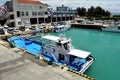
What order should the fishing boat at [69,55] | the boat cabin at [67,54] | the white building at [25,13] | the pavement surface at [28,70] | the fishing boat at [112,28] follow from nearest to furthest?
1. the pavement surface at [28,70]
2. the fishing boat at [69,55]
3. the boat cabin at [67,54]
4. the white building at [25,13]
5. the fishing boat at [112,28]

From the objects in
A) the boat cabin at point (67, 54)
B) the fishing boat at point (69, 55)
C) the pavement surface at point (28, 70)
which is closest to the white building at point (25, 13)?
the pavement surface at point (28, 70)

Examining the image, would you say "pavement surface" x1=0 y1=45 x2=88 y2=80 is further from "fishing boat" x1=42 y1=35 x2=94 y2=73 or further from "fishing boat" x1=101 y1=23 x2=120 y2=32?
"fishing boat" x1=101 y1=23 x2=120 y2=32

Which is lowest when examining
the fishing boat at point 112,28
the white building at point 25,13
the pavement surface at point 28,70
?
the pavement surface at point 28,70

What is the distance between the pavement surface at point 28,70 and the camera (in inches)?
480

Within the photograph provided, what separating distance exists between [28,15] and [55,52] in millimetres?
34850

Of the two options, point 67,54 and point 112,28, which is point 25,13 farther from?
point 67,54

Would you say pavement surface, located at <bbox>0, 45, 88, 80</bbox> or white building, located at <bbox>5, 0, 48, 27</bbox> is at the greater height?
white building, located at <bbox>5, 0, 48, 27</bbox>

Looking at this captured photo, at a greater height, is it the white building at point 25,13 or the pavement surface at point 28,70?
the white building at point 25,13

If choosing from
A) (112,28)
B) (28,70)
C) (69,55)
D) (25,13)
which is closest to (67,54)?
(69,55)

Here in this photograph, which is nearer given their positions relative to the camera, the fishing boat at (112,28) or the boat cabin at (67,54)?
the boat cabin at (67,54)

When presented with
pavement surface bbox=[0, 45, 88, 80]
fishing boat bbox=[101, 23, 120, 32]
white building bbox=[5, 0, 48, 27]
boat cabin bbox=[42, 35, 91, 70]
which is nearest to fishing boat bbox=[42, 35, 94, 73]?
boat cabin bbox=[42, 35, 91, 70]

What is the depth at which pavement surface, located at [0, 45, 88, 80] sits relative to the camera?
12.2 metres

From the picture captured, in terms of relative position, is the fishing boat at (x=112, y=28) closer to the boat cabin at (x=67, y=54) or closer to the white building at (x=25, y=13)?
the white building at (x=25, y=13)

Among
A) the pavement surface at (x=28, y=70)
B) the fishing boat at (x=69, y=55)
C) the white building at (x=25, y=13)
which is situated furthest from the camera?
the white building at (x=25, y=13)
